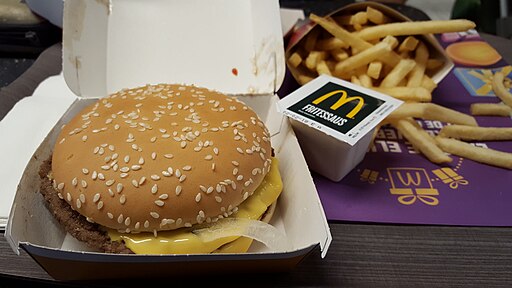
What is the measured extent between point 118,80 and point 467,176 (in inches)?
55.7

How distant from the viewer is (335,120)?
1.65m

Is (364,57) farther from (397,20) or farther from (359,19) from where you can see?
(397,20)

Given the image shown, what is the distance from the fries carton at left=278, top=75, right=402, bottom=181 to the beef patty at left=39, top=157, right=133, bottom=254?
2.36ft

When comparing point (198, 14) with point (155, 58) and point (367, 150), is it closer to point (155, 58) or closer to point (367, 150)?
point (155, 58)

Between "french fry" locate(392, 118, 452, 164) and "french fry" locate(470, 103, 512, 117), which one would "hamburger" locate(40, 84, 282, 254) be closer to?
"french fry" locate(392, 118, 452, 164)

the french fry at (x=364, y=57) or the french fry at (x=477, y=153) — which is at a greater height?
the french fry at (x=364, y=57)

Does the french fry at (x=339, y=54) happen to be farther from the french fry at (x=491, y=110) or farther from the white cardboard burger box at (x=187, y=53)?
the french fry at (x=491, y=110)

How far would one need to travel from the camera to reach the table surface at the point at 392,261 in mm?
1390

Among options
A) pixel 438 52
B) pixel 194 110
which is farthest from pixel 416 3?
pixel 194 110

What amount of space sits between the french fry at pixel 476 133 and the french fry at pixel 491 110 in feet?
0.47

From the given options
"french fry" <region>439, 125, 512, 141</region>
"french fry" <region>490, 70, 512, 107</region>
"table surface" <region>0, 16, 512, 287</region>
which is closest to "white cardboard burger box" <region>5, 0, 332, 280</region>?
"table surface" <region>0, 16, 512, 287</region>

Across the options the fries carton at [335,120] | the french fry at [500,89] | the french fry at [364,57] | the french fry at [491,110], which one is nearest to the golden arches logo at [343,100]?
the fries carton at [335,120]

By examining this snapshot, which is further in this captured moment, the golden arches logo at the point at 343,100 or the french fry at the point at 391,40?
the french fry at the point at 391,40

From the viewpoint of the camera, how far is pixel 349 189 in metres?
1.74
